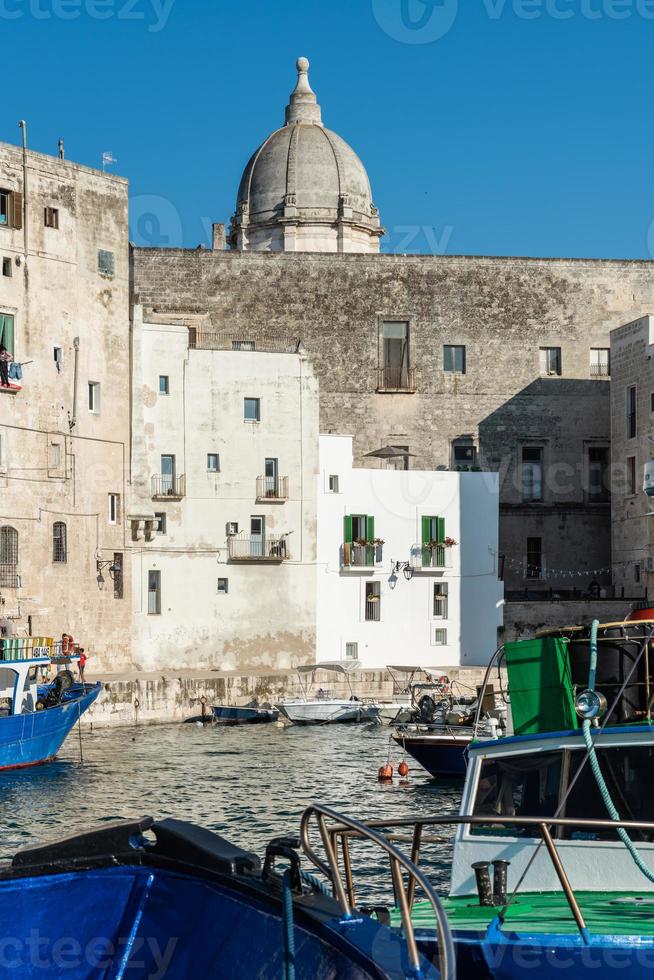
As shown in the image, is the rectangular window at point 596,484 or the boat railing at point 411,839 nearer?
the boat railing at point 411,839

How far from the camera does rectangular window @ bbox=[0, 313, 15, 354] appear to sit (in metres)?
45.2

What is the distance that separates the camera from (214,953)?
7945 millimetres

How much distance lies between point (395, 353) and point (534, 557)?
9.72 metres

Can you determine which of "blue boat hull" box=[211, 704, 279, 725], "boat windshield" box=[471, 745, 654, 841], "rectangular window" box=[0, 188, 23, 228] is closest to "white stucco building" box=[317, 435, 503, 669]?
"blue boat hull" box=[211, 704, 279, 725]

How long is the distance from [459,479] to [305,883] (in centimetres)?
4467

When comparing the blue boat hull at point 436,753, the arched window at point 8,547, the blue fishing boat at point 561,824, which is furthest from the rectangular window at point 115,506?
the blue fishing boat at point 561,824

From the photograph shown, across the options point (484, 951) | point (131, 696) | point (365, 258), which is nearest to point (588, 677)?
point (484, 951)

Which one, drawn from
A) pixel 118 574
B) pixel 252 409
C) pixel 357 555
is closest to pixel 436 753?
pixel 118 574

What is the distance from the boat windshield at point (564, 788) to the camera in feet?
43.0

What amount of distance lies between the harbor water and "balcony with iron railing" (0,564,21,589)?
552 cm

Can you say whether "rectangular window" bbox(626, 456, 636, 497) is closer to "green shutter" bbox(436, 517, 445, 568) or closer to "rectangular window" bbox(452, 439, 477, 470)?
"rectangular window" bbox(452, 439, 477, 470)

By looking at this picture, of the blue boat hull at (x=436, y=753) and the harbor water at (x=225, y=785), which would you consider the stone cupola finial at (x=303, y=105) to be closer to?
the harbor water at (x=225, y=785)

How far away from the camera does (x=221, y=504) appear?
49812 millimetres

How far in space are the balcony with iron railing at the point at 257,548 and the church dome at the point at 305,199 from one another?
1892 cm
